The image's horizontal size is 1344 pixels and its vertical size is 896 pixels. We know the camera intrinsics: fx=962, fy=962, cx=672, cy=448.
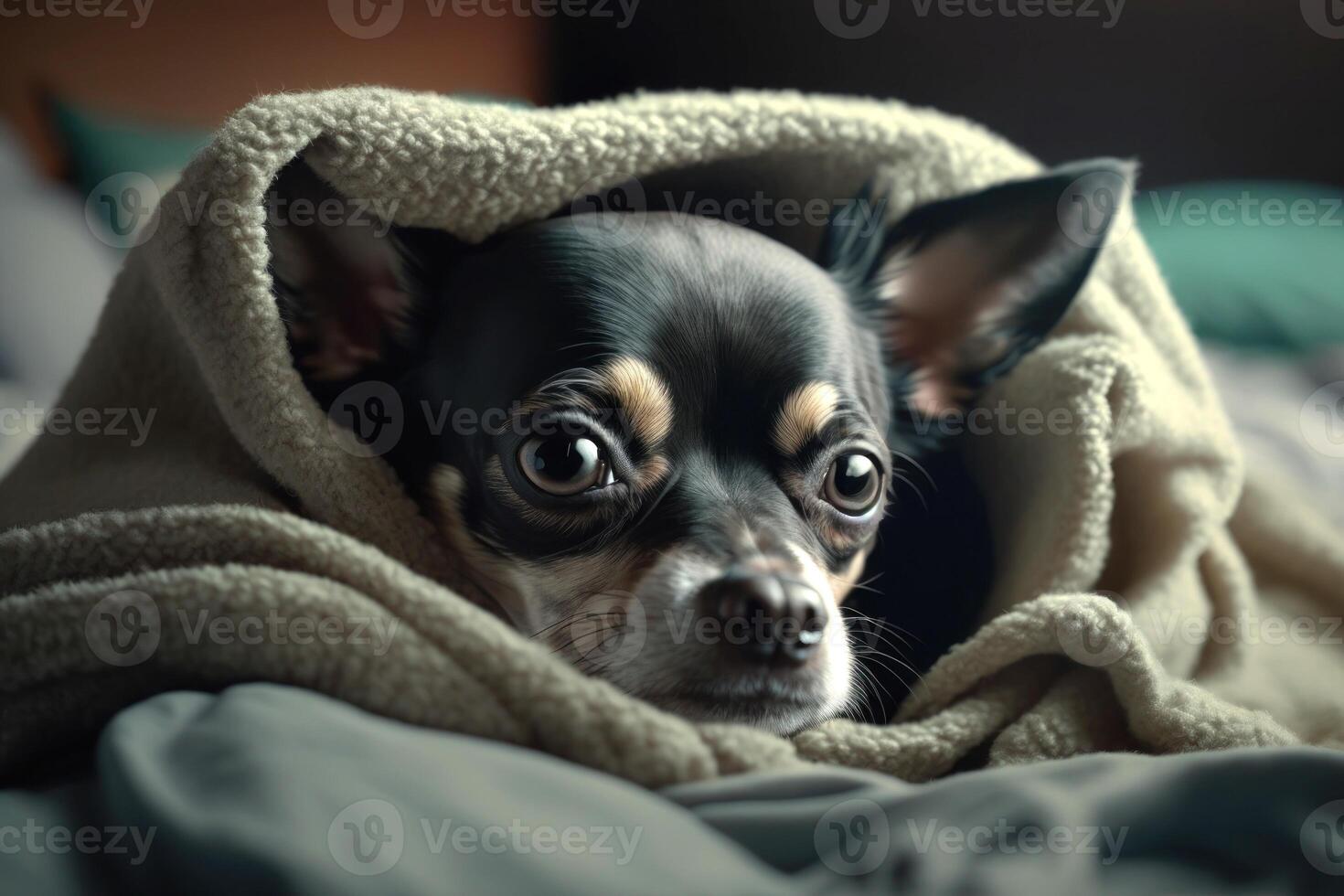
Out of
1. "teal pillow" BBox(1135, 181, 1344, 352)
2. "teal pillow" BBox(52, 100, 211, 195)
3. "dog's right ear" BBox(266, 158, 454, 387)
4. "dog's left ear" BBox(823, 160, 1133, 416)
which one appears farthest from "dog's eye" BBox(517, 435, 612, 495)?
"teal pillow" BBox(52, 100, 211, 195)

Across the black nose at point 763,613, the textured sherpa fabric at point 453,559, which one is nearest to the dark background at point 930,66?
the textured sherpa fabric at point 453,559

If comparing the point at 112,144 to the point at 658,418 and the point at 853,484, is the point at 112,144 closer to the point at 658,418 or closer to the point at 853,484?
the point at 658,418

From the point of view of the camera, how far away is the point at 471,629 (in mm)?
750

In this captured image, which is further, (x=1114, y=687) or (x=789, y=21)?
(x=789, y=21)

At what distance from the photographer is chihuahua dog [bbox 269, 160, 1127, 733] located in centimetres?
96

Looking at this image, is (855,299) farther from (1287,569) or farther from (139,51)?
(139,51)

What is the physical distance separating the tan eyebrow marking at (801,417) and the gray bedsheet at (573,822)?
462 millimetres

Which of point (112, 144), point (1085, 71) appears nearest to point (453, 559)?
point (112, 144)

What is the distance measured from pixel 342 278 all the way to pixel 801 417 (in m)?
0.57

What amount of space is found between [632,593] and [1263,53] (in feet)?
9.53

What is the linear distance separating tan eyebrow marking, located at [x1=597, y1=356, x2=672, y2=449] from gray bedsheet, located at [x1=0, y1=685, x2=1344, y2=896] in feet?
1.42

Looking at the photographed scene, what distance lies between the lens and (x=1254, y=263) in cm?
244

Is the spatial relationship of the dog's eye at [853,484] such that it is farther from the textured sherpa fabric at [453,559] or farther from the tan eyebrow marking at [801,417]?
the textured sherpa fabric at [453,559]

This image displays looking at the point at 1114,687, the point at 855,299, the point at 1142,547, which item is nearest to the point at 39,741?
the point at 1114,687
